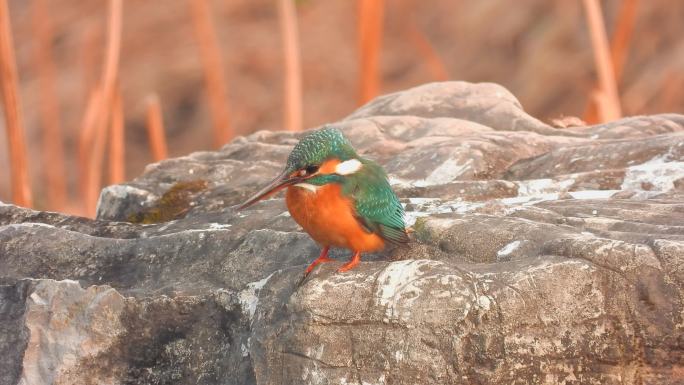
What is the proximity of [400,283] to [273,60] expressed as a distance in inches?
457

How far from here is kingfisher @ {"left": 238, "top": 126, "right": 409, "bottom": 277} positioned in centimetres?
378

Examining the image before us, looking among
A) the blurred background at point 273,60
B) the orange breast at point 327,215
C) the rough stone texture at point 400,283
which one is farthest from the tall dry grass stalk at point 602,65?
the blurred background at point 273,60

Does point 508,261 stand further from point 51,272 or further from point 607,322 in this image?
point 51,272

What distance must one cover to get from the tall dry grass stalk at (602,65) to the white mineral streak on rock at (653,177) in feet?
6.76

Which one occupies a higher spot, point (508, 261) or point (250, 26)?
point (250, 26)

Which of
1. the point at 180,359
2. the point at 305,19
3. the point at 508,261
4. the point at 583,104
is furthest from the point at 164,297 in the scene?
the point at 305,19

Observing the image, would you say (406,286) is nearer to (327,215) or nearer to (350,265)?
(350,265)

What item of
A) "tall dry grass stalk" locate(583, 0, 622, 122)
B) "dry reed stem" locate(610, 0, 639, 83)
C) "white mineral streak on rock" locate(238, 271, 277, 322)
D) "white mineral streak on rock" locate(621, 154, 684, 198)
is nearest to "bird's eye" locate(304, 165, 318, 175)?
"white mineral streak on rock" locate(238, 271, 277, 322)

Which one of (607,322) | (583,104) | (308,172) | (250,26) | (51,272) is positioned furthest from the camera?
(250,26)

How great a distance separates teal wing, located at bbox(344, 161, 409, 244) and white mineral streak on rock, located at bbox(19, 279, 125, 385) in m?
0.96

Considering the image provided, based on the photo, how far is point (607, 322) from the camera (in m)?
3.48

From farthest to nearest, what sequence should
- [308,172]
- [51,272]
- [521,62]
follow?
[521,62] → [51,272] → [308,172]

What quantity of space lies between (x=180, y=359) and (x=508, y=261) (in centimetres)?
125

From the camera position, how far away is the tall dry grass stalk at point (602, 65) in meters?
6.64
